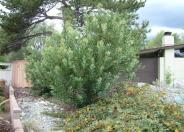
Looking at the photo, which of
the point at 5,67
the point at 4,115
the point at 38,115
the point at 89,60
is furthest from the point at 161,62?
the point at 38,115

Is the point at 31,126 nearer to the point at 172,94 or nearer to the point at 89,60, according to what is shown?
the point at 89,60

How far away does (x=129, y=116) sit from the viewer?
1023cm

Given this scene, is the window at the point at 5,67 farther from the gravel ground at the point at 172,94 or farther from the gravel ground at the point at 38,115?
the gravel ground at the point at 172,94

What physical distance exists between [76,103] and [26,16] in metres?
17.0

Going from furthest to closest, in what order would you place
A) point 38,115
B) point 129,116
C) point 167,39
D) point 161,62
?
point 167,39 → point 161,62 → point 38,115 → point 129,116

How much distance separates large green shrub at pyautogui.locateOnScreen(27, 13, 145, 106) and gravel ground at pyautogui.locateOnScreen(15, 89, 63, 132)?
94 cm

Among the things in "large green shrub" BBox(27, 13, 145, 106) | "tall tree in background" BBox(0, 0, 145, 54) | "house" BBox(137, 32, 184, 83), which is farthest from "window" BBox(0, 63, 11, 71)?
"large green shrub" BBox(27, 13, 145, 106)

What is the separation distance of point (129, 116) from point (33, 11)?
20.2 m

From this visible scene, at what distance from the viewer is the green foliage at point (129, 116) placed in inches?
372

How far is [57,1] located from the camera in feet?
99.8

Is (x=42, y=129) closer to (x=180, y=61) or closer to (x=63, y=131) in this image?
(x=63, y=131)

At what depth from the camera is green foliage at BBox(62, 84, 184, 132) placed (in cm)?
946

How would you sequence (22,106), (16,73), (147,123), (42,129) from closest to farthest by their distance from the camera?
(147,123)
(42,129)
(22,106)
(16,73)

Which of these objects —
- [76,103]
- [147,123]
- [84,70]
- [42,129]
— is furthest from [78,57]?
[147,123]
